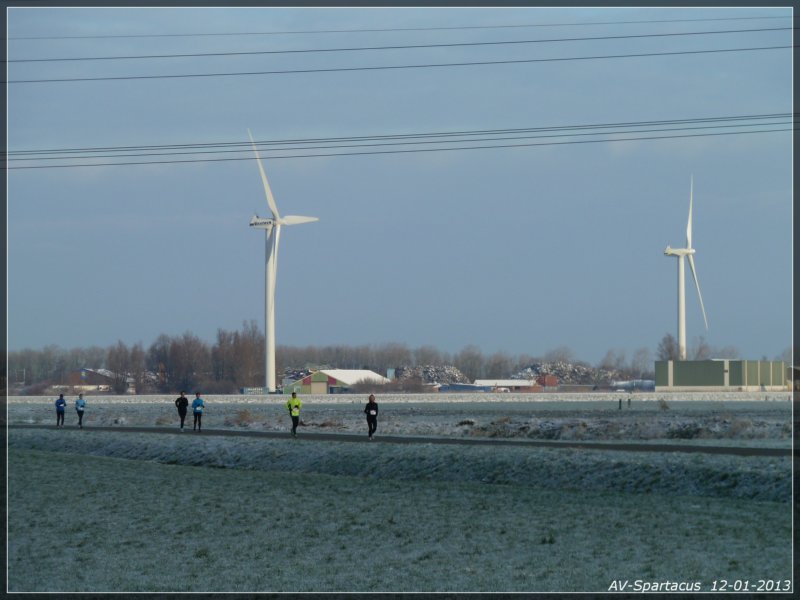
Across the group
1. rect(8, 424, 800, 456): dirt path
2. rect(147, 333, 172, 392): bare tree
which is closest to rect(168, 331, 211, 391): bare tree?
rect(147, 333, 172, 392): bare tree

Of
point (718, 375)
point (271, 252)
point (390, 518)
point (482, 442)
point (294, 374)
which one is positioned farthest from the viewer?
point (294, 374)

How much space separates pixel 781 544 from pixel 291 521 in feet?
28.2

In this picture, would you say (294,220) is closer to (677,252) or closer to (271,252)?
(271,252)

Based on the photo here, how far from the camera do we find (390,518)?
20172 millimetres

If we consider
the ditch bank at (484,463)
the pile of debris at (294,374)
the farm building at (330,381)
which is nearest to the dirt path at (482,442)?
the ditch bank at (484,463)

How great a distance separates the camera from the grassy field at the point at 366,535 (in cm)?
1489

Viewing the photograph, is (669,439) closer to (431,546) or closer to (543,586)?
(431,546)

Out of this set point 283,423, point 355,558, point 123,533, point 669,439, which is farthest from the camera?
point 283,423

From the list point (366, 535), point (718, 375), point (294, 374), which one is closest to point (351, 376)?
point (294, 374)

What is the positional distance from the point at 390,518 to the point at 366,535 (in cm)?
183

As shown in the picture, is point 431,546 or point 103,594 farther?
point 431,546

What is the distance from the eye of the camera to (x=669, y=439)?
38.4 m

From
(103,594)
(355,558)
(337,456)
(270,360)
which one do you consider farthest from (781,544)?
(270,360)

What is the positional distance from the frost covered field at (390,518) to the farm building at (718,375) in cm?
9892
